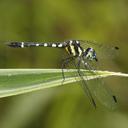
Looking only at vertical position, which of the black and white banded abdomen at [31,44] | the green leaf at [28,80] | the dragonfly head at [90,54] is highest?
the black and white banded abdomen at [31,44]

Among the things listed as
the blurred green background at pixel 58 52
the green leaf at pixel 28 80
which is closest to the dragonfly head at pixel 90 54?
the blurred green background at pixel 58 52

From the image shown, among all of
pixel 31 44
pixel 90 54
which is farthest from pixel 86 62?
pixel 31 44

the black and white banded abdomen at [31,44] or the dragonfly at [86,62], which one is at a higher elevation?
the black and white banded abdomen at [31,44]

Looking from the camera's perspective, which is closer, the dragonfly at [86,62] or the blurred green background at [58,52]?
the dragonfly at [86,62]

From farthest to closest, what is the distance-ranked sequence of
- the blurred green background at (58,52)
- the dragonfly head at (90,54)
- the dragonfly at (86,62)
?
1. the blurred green background at (58,52)
2. the dragonfly head at (90,54)
3. the dragonfly at (86,62)


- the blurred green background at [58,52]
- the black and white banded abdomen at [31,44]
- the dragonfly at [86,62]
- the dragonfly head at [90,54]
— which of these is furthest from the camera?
the blurred green background at [58,52]

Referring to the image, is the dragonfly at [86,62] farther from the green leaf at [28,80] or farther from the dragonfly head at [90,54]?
the green leaf at [28,80]

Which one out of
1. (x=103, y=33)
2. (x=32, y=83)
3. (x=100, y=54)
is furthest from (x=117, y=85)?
(x=32, y=83)

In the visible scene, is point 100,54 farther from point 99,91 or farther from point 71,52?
point 99,91
